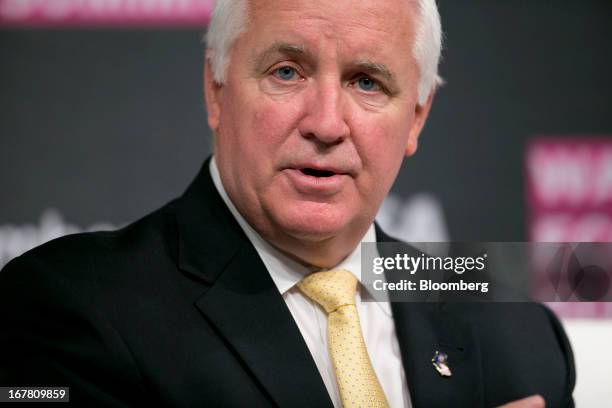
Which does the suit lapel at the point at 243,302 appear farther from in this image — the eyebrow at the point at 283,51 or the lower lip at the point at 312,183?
the eyebrow at the point at 283,51

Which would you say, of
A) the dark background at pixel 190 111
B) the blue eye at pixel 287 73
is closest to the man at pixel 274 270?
the blue eye at pixel 287 73

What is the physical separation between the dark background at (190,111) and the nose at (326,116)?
1.19 metres

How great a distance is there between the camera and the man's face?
1.47 m

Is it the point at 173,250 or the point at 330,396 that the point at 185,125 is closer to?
the point at 173,250

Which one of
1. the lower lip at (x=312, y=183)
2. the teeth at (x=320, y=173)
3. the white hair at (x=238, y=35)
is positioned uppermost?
the white hair at (x=238, y=35)

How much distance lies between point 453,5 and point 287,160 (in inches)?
55.5

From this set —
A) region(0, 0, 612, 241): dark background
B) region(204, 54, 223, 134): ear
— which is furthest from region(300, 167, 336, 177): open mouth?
region(0, 0, 612, 241): dark background

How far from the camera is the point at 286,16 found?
4.93 feet

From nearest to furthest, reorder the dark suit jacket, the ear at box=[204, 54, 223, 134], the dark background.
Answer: the dark suit jacket → the ear at box=[204, 54, 223, 134] → the dark background

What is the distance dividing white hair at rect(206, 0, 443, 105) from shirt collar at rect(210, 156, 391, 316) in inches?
9.0

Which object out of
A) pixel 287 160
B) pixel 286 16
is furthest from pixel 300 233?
pixel 286 16

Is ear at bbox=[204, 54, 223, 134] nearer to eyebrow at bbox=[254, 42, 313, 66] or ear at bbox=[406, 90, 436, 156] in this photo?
eyebrow at bbox=[254, 42, 313, 66]

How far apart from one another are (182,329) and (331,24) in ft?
1.97

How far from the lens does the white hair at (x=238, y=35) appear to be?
1.60 meters
